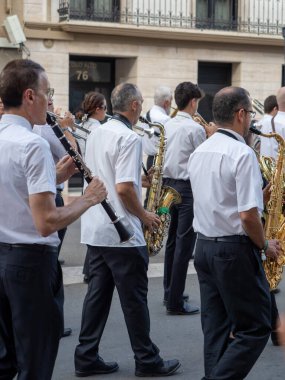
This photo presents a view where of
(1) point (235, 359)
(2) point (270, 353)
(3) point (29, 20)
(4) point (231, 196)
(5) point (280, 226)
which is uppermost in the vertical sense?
(3) point (29, 20)

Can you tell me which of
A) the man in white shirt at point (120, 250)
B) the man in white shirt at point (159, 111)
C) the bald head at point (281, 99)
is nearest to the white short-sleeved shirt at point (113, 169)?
the man in white shirt at point (120, 250)

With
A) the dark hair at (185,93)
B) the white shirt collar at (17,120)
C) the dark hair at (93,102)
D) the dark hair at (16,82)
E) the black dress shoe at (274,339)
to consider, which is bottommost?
the black dress shoe at (274,339)

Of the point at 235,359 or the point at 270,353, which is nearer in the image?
the point at 235,359

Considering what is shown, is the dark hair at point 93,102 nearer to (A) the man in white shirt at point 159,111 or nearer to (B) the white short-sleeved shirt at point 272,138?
(B) the white short-sleeved shirt at point 272,138

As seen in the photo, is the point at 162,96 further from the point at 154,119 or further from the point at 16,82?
the point at 16,82

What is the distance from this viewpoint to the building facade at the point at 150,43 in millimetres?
19797

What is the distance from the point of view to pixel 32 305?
186 inches

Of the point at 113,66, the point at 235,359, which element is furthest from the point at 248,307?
the point at 113,66

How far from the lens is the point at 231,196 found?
17.8 feet

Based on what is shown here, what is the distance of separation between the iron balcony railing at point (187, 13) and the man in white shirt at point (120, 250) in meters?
13.8

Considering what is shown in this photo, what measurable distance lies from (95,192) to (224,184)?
2.84 feet

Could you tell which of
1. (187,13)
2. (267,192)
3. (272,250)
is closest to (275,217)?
(267,192)

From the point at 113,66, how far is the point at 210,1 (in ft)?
9.03

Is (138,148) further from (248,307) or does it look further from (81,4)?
(81,4)
